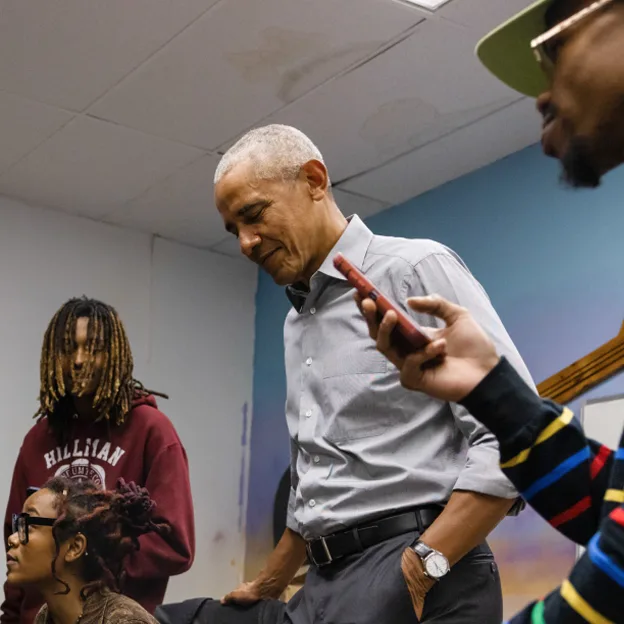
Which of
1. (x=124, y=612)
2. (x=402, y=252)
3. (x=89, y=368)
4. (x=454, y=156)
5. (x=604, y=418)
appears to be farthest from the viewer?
(x=454, y=156)

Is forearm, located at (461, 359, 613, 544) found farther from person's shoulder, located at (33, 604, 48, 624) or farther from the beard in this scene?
person's shoulder, located at (33, 604, 48, 624)

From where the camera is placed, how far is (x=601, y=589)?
78 centimetres

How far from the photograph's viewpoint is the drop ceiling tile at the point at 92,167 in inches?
140

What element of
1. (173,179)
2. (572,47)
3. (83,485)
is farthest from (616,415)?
(572,47)

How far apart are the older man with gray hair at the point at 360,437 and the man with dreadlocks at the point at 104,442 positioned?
2.02 ft

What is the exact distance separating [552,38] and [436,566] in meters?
0.75

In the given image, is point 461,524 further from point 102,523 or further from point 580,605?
point 102,523

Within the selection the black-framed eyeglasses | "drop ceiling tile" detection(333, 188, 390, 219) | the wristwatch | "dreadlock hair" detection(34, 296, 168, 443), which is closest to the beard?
the wristwatch

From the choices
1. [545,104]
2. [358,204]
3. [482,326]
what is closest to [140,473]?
[482,326]

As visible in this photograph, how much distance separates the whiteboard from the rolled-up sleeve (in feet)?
4.61

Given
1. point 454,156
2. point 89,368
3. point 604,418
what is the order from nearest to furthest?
point 89,368 → point 604,418 → point 454,156

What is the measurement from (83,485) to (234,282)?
2.22 metres

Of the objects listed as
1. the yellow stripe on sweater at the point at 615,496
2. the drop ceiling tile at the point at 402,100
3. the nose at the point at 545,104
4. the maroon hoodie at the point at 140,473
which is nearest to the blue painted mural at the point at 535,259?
the drop ceiling tile at the point at 402,100

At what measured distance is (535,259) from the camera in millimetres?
3383
